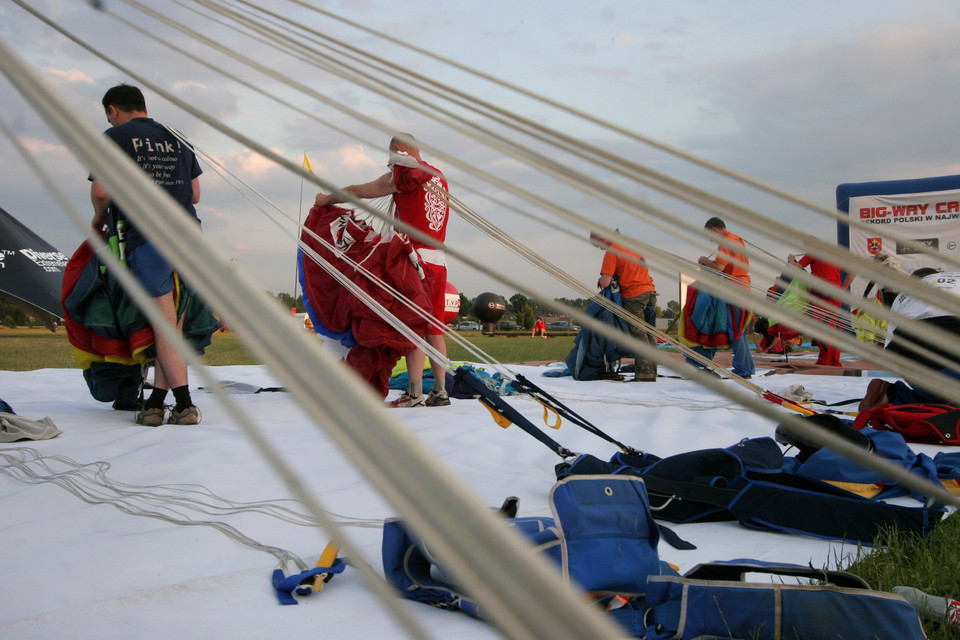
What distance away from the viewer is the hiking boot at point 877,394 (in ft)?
9.48

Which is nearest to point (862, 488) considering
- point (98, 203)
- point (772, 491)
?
point (772, 491)

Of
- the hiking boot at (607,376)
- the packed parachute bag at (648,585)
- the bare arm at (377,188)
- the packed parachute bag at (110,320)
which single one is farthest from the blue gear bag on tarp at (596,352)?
the packed parachute bag at (648,585)

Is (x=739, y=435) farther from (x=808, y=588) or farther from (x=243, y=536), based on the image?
(x=243, y=536)

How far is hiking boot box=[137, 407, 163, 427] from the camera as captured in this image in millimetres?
2475

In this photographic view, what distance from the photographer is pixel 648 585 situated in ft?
3.35

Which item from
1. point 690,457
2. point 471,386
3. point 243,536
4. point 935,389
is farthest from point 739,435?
point 935,389

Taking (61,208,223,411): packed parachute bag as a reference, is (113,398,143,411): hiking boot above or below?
below

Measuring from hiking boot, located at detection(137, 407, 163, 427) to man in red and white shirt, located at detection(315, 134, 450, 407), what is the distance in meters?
1.08

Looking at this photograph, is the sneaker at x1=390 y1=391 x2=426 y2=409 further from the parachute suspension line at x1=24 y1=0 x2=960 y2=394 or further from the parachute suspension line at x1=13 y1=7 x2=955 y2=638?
the parachute suspension line at x1=13 y1=7 x2=955 y2=638

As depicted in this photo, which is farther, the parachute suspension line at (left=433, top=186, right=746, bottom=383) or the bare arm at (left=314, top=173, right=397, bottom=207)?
the bare arm at (left=314, top=173, right=397, bottom=207)

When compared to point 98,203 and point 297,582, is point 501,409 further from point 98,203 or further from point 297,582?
point 98,203

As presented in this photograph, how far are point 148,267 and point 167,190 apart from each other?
1.03ft

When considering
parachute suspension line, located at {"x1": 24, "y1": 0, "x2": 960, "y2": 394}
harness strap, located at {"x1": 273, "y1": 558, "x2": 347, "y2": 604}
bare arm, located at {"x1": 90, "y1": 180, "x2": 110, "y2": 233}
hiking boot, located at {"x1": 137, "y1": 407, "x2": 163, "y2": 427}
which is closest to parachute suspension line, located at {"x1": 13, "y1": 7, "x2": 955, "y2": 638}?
parachute suspension line, located at {"x1": 24, "y1": 0, "x2": 960, "y2": 394}

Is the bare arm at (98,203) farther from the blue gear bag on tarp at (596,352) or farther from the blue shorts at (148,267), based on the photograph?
the blue gear bag on tarp at (596,352)
